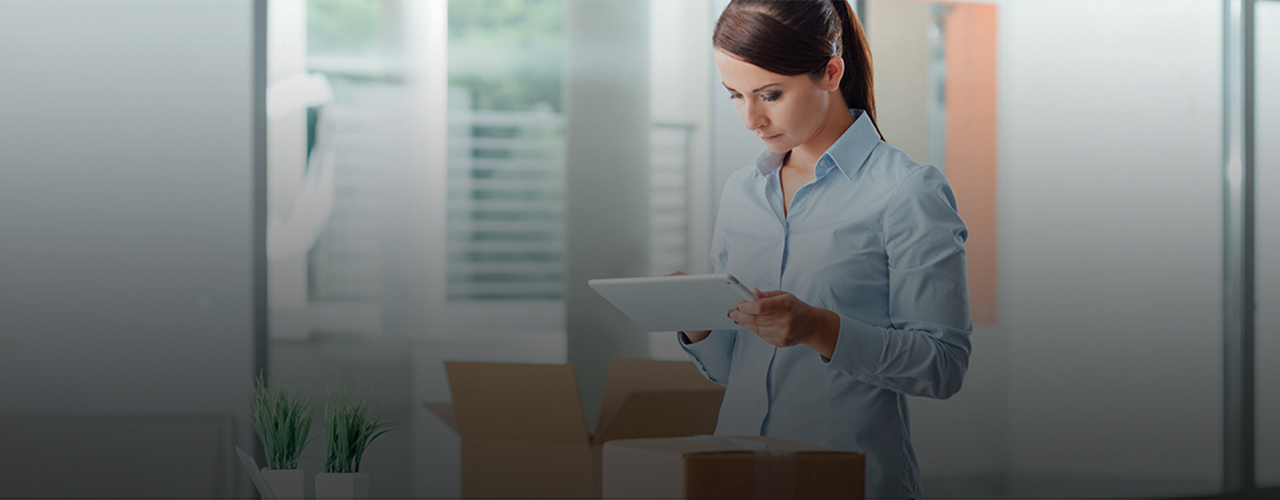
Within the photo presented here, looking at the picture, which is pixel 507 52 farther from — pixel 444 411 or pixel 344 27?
pixel 444 411

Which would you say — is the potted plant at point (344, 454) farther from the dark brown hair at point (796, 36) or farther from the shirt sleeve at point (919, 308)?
the dark brown hair at point (796, 36)

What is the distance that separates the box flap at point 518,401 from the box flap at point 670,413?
12 cm

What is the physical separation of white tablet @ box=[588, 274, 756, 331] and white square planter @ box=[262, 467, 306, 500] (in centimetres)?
53

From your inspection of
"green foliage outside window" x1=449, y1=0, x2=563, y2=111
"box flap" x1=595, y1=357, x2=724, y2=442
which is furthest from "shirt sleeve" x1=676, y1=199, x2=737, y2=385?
"green foliage outside window" x1=449, y1=0, x2=563, y2=111

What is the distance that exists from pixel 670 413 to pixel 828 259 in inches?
21.6

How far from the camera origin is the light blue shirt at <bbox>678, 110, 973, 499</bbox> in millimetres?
1210

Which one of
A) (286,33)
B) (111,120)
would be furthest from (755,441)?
(111,120)

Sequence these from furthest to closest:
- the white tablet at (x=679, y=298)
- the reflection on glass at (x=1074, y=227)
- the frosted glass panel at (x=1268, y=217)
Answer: the frosted glass panel at (x=1268, y=217) → the reflection on glass at (x=1074, y=227) → the white tablet at (x=679, y=298)

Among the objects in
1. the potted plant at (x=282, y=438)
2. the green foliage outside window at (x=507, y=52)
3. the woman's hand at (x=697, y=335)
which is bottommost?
the potted plant at (x=282, y=438)

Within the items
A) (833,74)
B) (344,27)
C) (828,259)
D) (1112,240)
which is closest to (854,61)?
(833,74)

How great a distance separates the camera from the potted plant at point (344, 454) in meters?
1.29

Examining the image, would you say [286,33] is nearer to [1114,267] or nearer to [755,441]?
[755,441]

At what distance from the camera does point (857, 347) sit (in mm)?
1180

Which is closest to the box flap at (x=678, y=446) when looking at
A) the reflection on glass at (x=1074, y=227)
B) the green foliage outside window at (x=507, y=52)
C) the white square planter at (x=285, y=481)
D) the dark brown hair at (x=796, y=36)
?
the white square planter at (x=285, y=481)
